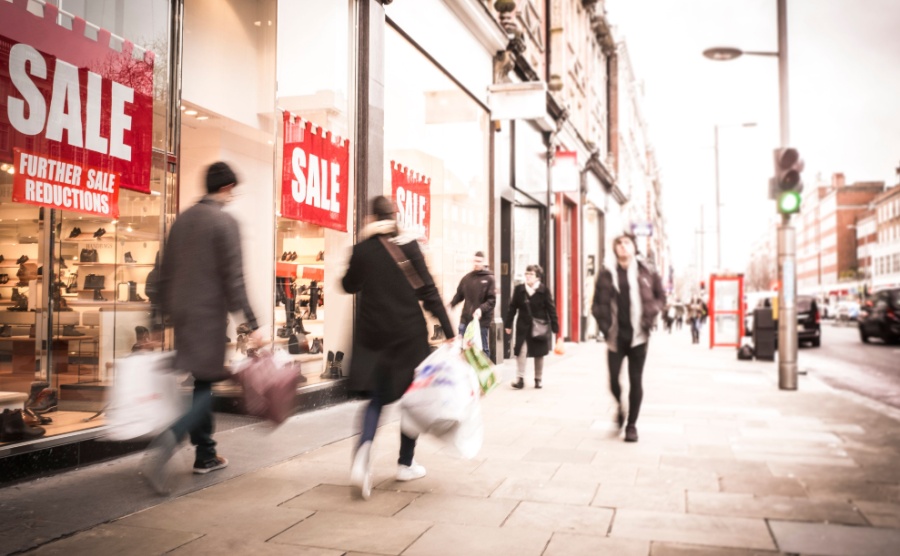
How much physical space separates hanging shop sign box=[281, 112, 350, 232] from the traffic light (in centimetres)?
628

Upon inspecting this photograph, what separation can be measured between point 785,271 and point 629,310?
17.8ft

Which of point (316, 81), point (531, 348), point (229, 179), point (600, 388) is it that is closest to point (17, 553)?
point (229, 179)

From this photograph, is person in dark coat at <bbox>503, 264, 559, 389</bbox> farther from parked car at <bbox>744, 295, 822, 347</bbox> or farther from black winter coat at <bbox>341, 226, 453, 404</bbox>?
parked car at <bbox>744, 295, 822, 347</bbox>

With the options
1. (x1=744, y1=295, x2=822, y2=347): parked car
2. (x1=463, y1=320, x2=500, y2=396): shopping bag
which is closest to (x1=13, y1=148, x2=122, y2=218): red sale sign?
(x1=463, y1=320, x2=500, y2=396): shopping bag

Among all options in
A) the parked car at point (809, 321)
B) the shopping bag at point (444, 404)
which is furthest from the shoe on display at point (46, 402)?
the parked car at point (809, 321)

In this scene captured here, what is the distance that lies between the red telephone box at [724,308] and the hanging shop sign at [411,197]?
1273cm

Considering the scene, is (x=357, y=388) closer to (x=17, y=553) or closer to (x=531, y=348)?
(x=17, y=553)

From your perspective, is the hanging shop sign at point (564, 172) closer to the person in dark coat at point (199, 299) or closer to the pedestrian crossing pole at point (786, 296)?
the pedestrian crossing pole at point (786, 296)

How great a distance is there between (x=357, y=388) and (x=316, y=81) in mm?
5263

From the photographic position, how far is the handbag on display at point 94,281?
22.1ft

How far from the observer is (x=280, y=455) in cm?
589

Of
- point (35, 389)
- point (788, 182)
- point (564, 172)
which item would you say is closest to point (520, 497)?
point (35, 389)

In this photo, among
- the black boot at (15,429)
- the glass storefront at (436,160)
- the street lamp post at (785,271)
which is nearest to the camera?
the black boot at (15,429)

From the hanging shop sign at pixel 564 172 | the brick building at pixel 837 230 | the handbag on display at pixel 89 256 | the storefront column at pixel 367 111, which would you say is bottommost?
the handbag on display at pixel 89 256
